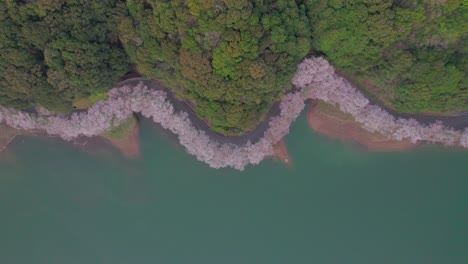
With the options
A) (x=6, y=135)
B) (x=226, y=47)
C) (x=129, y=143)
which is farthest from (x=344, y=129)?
(x=6, y=135)

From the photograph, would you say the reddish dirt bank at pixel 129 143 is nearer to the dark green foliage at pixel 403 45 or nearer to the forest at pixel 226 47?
the forest at pixel 226 47

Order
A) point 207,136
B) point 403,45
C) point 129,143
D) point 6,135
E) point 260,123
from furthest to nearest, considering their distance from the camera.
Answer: point 6,135 → point 129,143 → point 260,123 → point 207,136 → point 403,45

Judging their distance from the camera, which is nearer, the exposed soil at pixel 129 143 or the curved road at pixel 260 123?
the curved road at pixel 260 123

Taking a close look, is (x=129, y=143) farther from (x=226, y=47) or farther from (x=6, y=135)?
(x=226, y=47)

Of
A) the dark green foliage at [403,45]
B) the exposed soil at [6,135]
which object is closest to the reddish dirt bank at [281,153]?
the dark green foliage at [403,45]

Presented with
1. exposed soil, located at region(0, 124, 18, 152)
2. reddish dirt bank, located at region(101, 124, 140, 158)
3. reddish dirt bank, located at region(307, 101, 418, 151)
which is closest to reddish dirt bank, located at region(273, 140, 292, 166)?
reddish dirt bank, located at region(307, 101, 418, 151)

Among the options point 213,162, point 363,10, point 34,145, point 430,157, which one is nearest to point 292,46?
point 363,10
